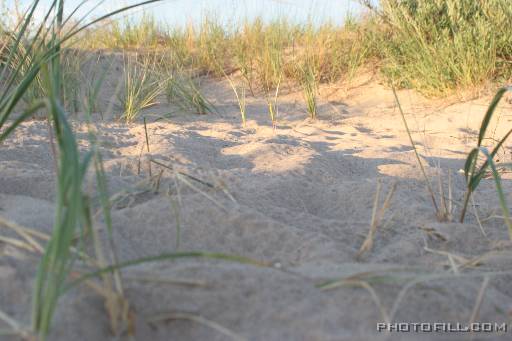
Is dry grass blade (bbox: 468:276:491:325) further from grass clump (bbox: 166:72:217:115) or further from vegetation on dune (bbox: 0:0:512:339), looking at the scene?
grass clump (bbox: 166:72:217:115)

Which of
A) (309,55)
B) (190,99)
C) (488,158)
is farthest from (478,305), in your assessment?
(309,55)

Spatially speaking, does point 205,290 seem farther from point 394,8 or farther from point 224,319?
point 394,8

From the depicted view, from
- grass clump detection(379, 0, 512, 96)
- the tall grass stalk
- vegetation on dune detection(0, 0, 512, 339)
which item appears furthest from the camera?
grass clump detection(379, 0, 512, 96)

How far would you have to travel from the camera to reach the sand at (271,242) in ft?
2.39

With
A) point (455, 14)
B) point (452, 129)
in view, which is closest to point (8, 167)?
point (452, 129)

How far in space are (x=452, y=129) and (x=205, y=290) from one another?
2.78 meters

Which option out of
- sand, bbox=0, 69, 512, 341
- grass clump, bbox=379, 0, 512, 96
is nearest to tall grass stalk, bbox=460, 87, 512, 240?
sand, bbox=0, 69, 512, 341

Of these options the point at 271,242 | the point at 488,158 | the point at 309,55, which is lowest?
the point at 271,242

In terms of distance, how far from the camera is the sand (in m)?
0.73

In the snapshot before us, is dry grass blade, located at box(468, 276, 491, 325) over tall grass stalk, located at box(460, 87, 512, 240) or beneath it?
beneath

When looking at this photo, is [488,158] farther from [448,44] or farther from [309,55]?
[309,55]

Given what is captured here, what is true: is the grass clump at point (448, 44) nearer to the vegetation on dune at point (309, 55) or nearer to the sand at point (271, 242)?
Result: the vegetation on dune at point (309, 55)

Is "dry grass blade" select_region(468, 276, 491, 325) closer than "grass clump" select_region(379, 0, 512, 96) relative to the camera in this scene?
Yes

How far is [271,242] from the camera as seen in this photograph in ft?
3.60
